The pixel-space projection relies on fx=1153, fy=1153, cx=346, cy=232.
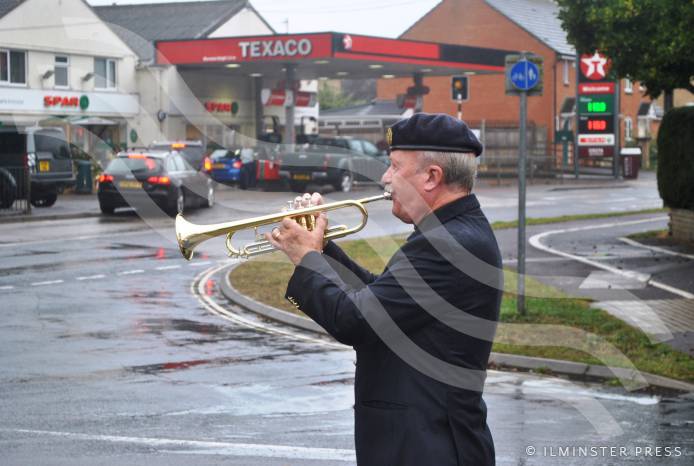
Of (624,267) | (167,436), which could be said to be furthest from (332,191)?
(167,436)

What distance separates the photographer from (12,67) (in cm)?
4238

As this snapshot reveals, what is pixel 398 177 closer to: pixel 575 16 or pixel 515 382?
pixel 515 382

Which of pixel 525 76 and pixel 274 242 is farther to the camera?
pixel 525 76

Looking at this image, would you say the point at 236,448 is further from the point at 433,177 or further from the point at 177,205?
the point at 177,205

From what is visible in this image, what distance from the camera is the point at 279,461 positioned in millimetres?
6898

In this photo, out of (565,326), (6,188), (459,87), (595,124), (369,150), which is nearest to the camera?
(565,326)

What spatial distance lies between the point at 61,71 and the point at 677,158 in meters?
29.4

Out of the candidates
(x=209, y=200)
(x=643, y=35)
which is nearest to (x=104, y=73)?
(x=209, y=200)

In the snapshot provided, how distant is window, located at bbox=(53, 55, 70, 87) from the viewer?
1740 inches

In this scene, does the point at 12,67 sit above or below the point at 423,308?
above

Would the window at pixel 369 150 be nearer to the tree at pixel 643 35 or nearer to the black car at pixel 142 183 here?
the black car at pixel 142 183

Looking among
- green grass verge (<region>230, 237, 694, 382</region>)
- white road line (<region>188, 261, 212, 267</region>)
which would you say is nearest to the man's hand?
green grass verge (<region>230, 237, 694, 382</region>)

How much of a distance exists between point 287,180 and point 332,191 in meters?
1.58

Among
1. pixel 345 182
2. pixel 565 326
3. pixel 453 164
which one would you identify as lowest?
pixel 565 326
